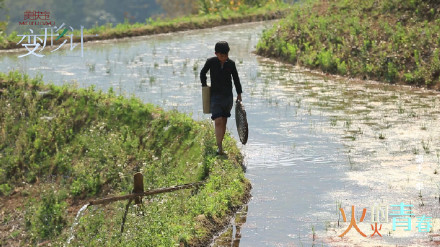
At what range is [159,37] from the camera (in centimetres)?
3181

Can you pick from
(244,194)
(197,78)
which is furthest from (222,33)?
(244,194)

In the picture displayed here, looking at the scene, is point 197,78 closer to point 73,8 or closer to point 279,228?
point 279,228

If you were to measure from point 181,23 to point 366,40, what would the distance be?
13238 millimetres

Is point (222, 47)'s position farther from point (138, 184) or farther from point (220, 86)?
point (138, 184)

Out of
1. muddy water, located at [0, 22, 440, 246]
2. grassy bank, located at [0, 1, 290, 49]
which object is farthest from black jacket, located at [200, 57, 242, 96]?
grassy bank, located at [0, 1, 290, 49]

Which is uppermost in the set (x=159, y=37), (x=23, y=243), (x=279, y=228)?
(x=159, y=37)

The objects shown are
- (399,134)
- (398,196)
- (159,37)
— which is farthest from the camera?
(159,37)

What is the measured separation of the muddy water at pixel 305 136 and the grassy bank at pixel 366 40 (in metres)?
0.68

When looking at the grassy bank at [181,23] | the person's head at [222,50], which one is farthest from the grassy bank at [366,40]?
the person's head at [222,50]

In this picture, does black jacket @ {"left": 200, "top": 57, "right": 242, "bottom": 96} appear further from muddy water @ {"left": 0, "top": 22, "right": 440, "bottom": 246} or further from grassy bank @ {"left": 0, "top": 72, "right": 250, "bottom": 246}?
muddy water @ {"left": 0, "top": 22, "right": 440, "bottom": 246}

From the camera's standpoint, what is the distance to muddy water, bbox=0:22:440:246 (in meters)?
10.2

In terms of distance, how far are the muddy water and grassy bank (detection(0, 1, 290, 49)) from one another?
4192mm

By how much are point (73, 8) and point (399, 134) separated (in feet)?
276

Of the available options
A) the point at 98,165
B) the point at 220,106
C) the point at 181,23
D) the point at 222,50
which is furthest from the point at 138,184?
the point at 181,23
